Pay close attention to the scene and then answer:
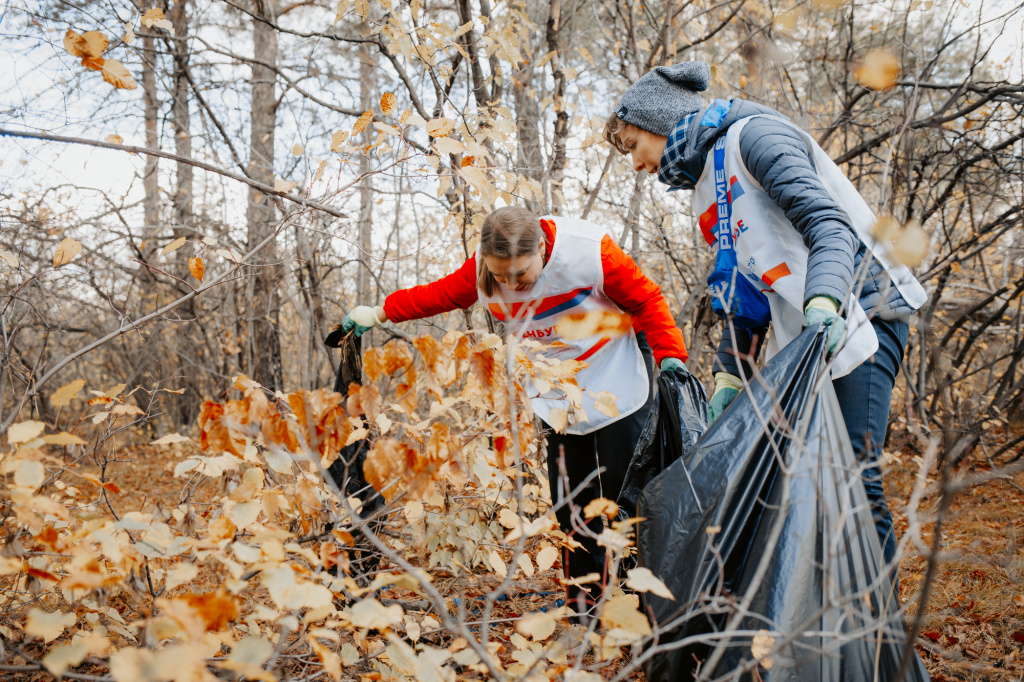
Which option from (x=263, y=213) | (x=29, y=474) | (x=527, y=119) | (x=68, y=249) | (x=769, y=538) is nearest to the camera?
(x=29, y=474)

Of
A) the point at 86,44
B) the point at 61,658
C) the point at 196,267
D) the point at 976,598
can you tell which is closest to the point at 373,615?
the point at 61,658

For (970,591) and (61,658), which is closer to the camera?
(61,658)

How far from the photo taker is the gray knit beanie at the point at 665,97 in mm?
1737

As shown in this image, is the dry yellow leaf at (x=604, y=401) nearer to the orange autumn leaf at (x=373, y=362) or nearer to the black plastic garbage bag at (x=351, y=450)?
the orange autumn leaf at (x=373, y=362)

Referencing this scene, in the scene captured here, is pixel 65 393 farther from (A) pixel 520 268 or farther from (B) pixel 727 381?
(B) pixel 727 381

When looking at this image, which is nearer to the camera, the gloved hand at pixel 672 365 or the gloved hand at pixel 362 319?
the gloved hand at pixel 672 365

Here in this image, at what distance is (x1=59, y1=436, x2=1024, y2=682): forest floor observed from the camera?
5.95 feet

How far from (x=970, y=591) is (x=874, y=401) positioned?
1.63 metres

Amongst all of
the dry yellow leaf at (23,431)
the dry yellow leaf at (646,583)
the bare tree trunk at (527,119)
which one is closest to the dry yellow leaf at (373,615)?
the dry yellow leaf at (646,583)

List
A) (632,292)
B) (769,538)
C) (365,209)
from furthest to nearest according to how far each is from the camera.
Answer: (365,209), (632,292), (769,538)

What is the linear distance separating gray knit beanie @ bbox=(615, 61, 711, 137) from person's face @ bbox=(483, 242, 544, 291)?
479 mm

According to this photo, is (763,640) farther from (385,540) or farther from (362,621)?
(385,540)

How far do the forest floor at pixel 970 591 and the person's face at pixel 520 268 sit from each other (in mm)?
1059

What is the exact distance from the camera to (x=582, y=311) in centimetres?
197
